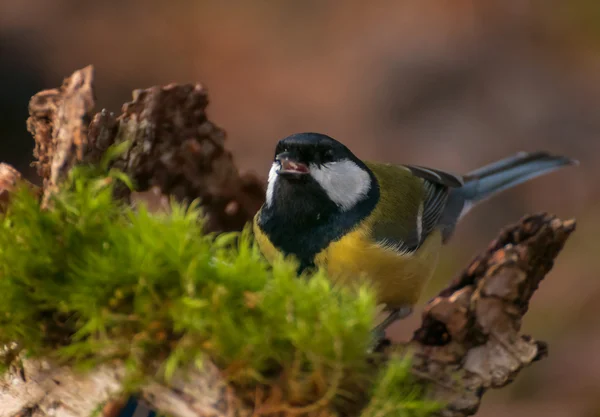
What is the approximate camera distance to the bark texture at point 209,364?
922 millimetres

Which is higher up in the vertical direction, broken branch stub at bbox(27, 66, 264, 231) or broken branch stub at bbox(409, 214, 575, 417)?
broken branch stub at bbox(27, 66, 264, 231)

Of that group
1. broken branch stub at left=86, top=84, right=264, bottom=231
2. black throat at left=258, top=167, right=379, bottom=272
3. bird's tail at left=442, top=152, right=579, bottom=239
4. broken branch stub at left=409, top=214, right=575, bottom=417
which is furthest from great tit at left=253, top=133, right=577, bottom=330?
bird's tail at left=442, top=152, right=579, bottom=239

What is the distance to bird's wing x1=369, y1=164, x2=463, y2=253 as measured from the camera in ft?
4.83

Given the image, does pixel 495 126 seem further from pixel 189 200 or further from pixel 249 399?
pixel 249 399

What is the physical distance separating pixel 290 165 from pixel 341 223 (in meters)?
0.17

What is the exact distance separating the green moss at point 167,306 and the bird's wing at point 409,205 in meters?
0.54

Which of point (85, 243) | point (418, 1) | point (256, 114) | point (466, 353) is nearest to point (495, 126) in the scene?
point (418, 1)

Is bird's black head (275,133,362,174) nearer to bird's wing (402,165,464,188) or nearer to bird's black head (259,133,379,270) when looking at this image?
bird's black head (259,133,379,270)

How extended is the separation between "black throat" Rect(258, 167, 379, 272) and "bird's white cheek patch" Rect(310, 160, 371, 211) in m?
0.01

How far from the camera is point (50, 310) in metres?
0.97

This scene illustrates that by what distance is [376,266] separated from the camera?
Result: 140 centimetres

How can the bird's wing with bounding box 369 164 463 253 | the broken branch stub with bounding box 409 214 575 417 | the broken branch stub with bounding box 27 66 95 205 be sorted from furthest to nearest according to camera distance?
the bird's wing with bounding box 369 164 463 253 < the broken branch stub with bounding box 27 66 95 205 < the broken branch stub with bounding box 409 214 575 417

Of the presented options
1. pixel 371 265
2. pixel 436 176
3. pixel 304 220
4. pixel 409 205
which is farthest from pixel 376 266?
pixel 436 176

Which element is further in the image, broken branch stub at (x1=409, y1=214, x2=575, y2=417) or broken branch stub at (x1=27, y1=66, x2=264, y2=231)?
broken branch stub at (x1=27, y1=66, x2=264, y2=231)
